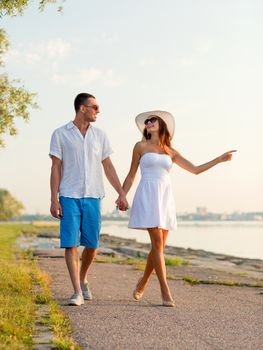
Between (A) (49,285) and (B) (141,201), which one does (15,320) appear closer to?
(B) (141,201)

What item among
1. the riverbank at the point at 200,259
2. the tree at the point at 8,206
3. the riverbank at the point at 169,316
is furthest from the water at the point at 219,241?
the tree at the point at 8,206

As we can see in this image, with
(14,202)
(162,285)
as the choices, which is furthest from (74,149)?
(14,202)

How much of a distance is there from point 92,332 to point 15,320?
0.77 meters

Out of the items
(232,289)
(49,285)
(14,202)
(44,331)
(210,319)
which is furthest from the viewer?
(14,202)

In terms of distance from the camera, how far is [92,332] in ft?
19.5

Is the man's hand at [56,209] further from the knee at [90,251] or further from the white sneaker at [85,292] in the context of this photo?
the white sneaker at [85,292]

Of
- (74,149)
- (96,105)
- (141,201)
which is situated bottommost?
(141,201)

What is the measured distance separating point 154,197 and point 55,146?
1343 millimetres

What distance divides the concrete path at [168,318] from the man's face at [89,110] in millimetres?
2235

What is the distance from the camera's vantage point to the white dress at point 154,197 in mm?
8133

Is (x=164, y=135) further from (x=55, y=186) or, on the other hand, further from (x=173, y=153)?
(x=55, y=186)

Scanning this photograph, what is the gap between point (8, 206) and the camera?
5167 inches

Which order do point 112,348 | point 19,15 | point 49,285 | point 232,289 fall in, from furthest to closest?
1. point 19,15
2. point 232,289
3. point 49,285
4. point 112,348

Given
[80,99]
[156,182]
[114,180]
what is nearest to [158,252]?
[156,182]
